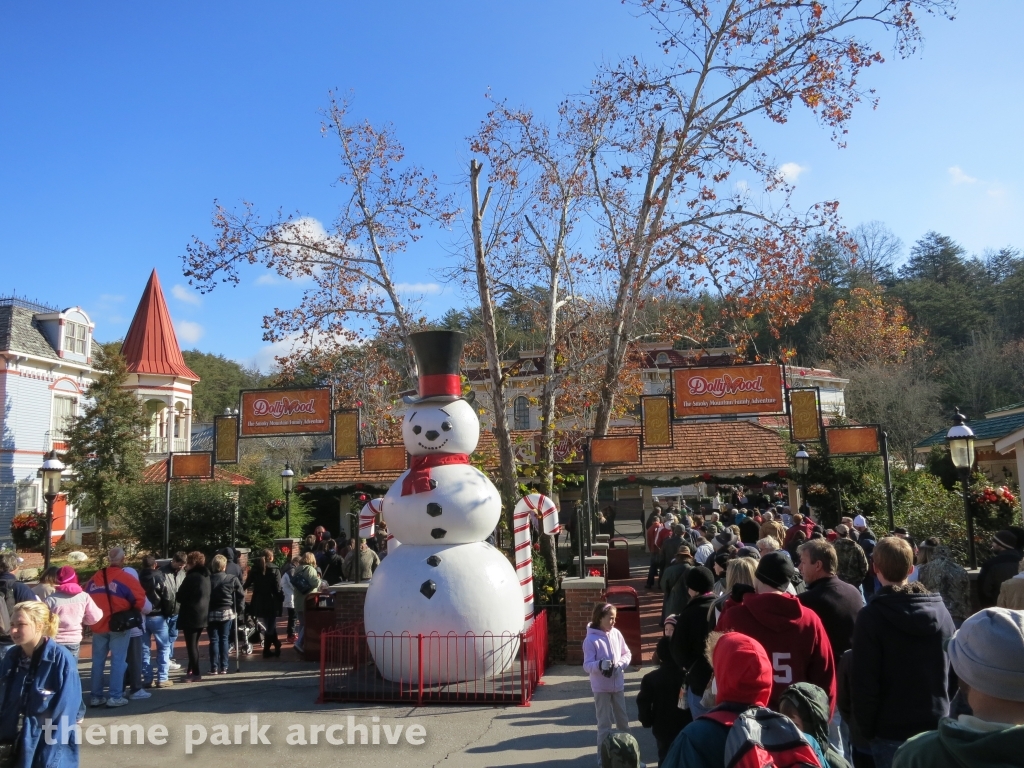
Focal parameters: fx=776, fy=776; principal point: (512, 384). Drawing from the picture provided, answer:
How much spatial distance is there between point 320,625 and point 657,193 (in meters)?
8.54

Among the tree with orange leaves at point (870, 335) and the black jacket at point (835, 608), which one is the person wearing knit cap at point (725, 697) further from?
the tree with orange leaves at point (870, 335)

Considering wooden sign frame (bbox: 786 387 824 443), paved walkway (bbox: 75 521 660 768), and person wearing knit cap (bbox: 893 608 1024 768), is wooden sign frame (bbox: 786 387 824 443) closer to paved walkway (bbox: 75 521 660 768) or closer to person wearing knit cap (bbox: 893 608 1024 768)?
paved walkway (bbox: 75 521 660 768)

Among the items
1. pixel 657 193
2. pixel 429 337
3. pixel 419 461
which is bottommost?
pixel 419 461

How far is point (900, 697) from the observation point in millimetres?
3729

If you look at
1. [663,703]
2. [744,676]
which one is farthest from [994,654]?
[663,703]

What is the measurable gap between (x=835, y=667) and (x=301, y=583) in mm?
8954

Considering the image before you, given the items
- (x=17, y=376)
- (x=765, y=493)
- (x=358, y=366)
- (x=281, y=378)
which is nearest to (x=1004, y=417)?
(x=765, y=493)

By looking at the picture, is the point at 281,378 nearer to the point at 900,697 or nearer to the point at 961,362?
the point at 900,697

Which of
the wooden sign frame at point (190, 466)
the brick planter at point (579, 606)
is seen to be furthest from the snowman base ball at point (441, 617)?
the wooden sign frame at point (190, 466)

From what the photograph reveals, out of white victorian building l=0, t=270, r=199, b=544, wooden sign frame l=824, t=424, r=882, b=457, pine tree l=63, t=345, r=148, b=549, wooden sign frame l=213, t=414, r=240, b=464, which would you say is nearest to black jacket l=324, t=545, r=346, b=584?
wooden sign frame l=213, t=414, r=240, b=464

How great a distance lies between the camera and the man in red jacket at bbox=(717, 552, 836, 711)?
3.96 m

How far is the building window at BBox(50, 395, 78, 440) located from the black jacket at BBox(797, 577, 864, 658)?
112 ft

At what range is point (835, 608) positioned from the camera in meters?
4.66

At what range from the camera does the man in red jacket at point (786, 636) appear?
396 centimetres
